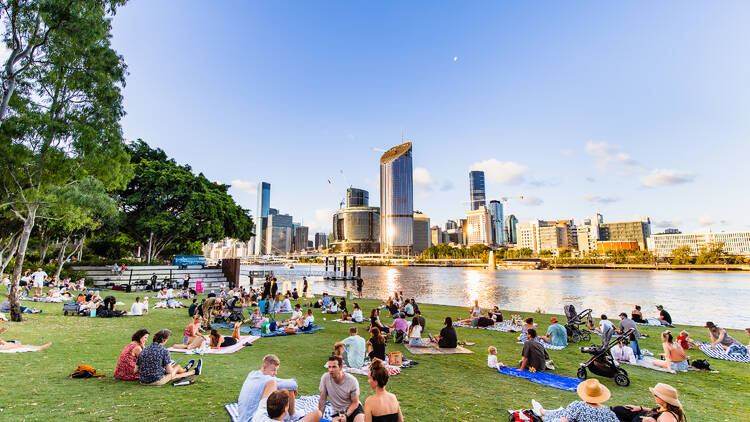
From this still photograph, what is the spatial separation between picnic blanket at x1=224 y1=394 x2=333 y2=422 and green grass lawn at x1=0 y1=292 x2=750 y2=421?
0.43 ft

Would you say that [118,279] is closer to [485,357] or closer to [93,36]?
[93,36]

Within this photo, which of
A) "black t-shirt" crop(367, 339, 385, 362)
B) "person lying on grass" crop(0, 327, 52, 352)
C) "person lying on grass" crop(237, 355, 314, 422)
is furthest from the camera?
"black t-shirt" crop(367, 339, 385, 362)

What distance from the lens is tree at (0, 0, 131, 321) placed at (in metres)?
12.6

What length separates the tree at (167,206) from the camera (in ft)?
120

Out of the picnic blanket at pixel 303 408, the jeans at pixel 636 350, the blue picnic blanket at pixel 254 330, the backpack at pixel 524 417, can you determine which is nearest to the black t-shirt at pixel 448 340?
the jeans at pixel 636 350

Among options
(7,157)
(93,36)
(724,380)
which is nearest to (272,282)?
(7,157)

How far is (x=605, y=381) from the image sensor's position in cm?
841

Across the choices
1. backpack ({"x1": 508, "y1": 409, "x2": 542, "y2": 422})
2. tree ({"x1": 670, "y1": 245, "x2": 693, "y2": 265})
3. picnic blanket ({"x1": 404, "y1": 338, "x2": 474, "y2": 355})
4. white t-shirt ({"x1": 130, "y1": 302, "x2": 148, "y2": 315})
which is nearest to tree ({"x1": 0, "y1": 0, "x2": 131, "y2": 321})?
white t-shirt ({"x1": 130, "y1": 302, "x2": 148, "y2": 315})

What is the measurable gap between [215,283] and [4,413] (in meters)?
36.4

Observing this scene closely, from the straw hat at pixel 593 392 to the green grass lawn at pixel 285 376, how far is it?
1.72 meters

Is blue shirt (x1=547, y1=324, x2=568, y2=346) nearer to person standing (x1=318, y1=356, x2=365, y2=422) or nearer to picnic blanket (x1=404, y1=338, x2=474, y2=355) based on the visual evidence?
picnic blanket (x1=404, y1=338, x2=474, y2=355)

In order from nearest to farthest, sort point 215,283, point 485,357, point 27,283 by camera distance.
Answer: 1. point 485,357
2. point 27,283
3. point 215,283

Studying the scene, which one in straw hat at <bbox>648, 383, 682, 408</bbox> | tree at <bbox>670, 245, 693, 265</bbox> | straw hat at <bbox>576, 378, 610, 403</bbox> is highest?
straw hat at <bbox>648, 383, 682, 408</bbox>

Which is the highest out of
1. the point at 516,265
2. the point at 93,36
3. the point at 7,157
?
the point at 93,36
